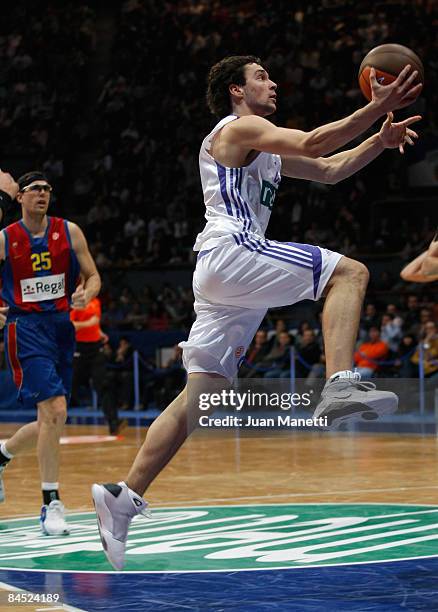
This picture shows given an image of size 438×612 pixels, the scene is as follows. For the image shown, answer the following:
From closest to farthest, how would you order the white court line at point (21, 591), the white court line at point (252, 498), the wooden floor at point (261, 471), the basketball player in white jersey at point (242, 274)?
the white court line at point (21, 591) < the basketball player in white jersey at point (242, 274) < the white court line at point (252, 498) < the wooden floor at point (261, 471)

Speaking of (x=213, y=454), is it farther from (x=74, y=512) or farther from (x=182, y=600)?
(x=182, y=600)

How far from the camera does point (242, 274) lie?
484 cm

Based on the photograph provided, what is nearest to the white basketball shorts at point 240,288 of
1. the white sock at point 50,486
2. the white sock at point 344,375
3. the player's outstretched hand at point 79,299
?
the white sock at point 344,375

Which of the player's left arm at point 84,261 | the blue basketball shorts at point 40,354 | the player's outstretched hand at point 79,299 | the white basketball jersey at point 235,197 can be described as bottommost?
the blue basketball shorts at point 40,354

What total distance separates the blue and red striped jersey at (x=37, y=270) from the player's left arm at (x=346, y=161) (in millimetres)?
2065

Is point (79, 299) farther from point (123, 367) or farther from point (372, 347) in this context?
point (123, 367)

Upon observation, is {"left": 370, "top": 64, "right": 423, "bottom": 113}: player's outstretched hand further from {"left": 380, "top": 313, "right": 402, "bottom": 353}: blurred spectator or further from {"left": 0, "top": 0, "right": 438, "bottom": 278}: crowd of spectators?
{"left": 0, "top": 0, "right": 438, "bottom": 278}: crowd of spectators

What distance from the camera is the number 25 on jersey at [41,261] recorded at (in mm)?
6902

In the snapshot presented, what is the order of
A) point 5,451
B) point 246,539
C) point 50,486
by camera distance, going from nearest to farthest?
point 246,539 < point 50,486 < point 5,451

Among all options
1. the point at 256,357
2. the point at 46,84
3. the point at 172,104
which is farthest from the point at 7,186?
the point at 46,84

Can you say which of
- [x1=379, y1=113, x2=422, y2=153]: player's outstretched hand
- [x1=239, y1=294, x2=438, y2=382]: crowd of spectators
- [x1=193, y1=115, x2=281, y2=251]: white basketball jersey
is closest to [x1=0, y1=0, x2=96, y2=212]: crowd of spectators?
[x1=239, y1=294, x2=438, y2=382]: crowd of spectators

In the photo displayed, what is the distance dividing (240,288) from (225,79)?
1.03m

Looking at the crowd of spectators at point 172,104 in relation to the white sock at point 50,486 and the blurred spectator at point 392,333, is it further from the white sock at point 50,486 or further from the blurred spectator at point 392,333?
the white sock at point 50,486

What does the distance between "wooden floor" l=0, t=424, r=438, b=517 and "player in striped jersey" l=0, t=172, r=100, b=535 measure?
0.88 metres
